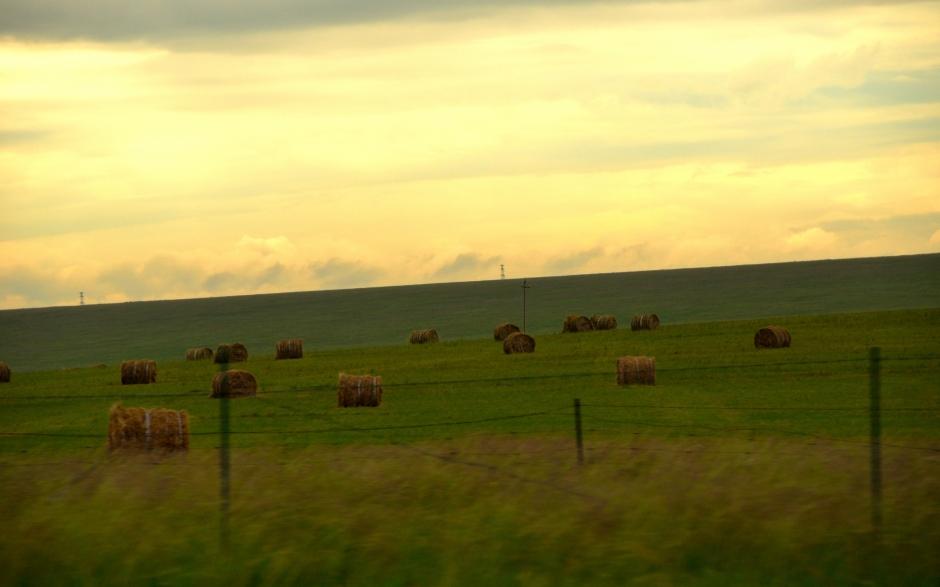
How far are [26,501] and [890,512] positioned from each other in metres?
8.01

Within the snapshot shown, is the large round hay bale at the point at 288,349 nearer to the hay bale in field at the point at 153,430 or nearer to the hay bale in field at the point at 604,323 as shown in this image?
the hay bale in field at the point at 604,323

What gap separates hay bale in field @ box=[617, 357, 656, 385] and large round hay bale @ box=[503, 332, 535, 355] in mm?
22090

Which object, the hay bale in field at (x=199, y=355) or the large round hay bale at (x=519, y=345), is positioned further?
the hay bale in field at (x=199, y=355)

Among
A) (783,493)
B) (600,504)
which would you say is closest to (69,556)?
(600,504)

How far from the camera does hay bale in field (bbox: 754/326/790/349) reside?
50250 millimetres

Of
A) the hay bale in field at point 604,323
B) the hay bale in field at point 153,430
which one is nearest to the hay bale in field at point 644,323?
the hay bale in field at point 604,323

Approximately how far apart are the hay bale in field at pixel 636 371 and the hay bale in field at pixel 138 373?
988 inches

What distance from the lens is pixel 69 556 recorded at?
909cm

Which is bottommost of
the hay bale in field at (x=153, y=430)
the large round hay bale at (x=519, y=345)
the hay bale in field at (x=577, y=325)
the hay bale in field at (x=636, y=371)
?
the hay bale in field at (x=153, y=430)

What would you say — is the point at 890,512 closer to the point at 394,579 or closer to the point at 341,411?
the point at 394,579

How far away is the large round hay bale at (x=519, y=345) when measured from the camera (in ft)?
191

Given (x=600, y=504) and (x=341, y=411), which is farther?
(x=341, y=411)

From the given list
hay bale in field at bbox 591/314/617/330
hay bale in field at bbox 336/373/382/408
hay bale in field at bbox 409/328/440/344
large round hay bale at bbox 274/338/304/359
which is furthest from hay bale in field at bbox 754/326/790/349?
hay bale in field at bbox 409/328/440/344

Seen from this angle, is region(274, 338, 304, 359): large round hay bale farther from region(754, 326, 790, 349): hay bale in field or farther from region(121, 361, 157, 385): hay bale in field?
region(754, 326, 790, 349): hay bale in field
